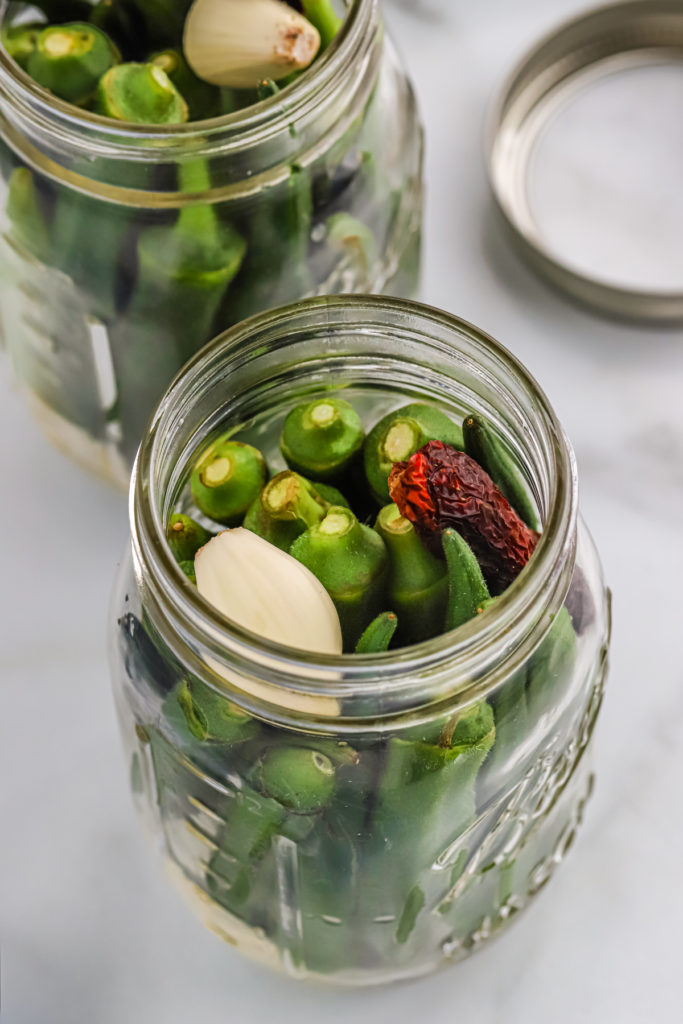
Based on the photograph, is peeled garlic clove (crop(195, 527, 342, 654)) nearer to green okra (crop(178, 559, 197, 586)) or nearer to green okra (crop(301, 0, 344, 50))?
green okra (crop(178, 559, 197, 586))

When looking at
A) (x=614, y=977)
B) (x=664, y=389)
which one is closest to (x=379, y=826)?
(x=614, y=977)

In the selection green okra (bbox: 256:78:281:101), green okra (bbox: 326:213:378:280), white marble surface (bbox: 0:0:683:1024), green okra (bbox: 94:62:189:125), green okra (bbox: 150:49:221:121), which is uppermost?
green okra (bbox: 150:49:221:121)

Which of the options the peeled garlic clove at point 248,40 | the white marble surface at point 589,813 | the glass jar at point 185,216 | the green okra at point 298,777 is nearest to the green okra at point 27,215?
the glass jar at point 185,216

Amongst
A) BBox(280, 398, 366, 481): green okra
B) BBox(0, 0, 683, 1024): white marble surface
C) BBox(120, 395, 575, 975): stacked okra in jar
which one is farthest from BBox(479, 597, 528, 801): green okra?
BBox(0, 0, 683, 1024): white marble surface

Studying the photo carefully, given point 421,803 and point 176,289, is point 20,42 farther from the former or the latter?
point 421,803

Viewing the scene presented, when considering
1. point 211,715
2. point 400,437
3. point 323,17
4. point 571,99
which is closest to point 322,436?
point 400,437

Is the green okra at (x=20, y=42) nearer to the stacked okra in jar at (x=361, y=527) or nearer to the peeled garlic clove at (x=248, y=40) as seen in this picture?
the peeled garlic clove at (x=248, y=40)
